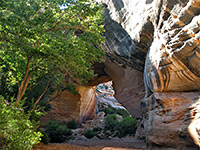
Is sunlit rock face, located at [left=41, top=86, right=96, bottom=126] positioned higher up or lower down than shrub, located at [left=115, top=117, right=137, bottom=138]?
higher up

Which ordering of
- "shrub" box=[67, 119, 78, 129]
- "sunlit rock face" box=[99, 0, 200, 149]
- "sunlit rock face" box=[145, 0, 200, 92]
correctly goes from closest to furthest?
"sunlit rock face" box=[99, 0, 200, 149], "sunlit rock face" box=[145, 0, 200, 92], "shrub" box=[67, 119, 78, 129]

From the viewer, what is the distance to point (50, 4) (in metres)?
6.66

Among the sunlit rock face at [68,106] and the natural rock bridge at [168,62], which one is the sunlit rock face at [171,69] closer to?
the natural rock bridge at [168,62]

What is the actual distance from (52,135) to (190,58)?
8868 millimetres

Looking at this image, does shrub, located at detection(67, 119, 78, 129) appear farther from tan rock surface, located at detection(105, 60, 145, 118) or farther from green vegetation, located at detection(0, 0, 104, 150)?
green vegetation, located at detection(0, 0, 104, 150)

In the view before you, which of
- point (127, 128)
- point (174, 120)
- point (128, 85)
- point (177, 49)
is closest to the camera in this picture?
point (174, 120)

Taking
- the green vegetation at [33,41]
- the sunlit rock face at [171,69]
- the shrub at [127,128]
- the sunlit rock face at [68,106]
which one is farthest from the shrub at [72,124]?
the sunlit rock face at [171,69]

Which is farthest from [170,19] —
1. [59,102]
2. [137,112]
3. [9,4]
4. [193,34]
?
[59,102]

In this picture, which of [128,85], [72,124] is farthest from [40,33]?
[72,124]

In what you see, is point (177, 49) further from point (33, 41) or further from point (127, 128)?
point (127, 128)

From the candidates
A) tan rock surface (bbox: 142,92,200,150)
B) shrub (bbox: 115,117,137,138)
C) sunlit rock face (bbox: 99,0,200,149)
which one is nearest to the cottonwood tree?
Answer: sunlit rock face (bbox: 99,0,200,149)

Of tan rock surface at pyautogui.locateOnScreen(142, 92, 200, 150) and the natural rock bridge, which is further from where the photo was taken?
the natural rock bridge

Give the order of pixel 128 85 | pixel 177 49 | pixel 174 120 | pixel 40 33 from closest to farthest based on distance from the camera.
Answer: pixel 174 120, pixel 40 33, pixel 177 49, pixel 128 85

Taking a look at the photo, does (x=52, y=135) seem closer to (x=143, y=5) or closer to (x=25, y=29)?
(x=25, y=29)
